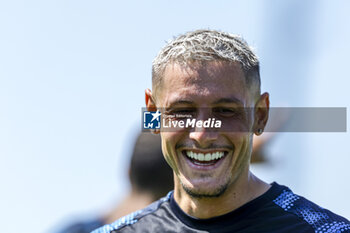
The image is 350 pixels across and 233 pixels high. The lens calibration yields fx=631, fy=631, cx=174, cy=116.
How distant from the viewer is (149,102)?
4605 millimetres

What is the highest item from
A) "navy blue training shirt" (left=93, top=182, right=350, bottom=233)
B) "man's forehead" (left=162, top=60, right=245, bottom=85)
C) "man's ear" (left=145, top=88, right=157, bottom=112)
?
"man's forehead" (left=162, top=60, right=245, bottom=85)

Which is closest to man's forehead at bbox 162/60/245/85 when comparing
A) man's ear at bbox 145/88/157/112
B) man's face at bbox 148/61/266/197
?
man's face at bbox 148/61/266/197

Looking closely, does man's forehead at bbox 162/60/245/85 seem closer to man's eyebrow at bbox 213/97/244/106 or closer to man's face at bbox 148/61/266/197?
man's face at bbox 148/61/266/197

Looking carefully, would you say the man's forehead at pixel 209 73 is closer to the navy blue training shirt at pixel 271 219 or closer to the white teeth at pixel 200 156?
the white teeth at pixel 200 156

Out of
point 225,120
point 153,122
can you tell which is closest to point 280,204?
point 225,120

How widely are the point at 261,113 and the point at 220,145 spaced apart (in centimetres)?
51

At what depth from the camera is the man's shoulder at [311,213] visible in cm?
397

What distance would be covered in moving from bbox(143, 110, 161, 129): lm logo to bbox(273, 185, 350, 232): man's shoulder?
97cm

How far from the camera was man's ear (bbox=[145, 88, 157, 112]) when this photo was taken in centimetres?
455

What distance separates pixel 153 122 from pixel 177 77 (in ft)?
1.43

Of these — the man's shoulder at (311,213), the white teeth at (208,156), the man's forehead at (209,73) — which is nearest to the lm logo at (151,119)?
the man's forehead at (209,73)

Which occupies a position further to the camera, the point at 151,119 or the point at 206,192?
the point at 151,119

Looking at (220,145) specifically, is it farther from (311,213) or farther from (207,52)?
(311,213)

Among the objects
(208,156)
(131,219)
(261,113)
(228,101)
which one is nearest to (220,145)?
(208,156)
